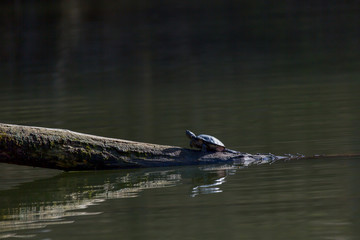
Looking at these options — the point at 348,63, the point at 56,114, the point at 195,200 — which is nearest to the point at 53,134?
the point at 195,200

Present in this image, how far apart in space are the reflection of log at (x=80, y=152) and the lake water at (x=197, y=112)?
0.42 ft

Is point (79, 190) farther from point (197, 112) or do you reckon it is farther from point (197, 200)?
point (197, 112)

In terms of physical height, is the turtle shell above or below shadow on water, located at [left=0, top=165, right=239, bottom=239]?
above

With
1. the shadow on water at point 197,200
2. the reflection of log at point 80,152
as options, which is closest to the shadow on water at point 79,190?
the shadow on water at point 197,200

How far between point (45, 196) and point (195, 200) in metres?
1.56

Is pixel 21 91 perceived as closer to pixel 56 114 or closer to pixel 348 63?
pixel 56 114

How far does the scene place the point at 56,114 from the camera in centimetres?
1302

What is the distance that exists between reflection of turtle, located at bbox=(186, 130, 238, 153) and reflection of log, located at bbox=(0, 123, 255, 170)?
75 mm

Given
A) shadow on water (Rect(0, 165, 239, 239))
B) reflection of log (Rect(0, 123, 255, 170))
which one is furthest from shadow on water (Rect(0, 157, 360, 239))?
reflection of log (Rect(0, 123, 255, 170))

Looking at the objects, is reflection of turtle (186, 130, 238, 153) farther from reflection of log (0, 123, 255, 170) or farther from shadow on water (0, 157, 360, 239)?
shadow on water (0, 157, 360, 239)

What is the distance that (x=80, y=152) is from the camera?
781cm

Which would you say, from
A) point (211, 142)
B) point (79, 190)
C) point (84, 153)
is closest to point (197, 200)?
point (211, 142)

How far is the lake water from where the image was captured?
6.18m

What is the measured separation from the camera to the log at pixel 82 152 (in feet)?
25.3
